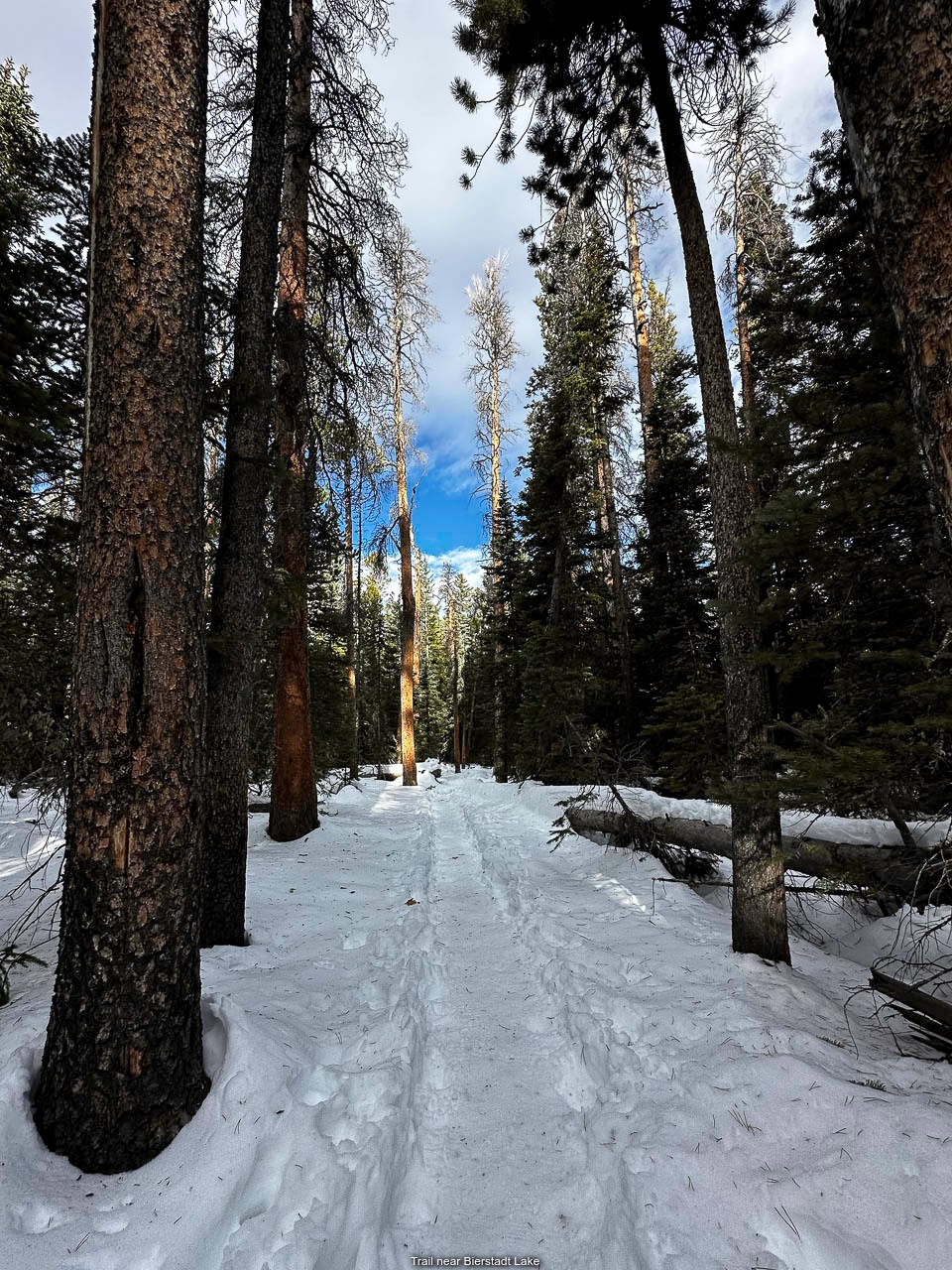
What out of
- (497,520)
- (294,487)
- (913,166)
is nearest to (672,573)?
(497,520)

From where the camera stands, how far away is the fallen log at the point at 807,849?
3.73 m

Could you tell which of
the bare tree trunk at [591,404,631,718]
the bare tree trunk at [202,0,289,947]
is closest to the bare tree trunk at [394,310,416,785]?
the bare tree trunk at [591,404,631,718]

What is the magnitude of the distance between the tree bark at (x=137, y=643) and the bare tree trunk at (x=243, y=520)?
1660mm

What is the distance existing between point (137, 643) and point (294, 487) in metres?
5.05

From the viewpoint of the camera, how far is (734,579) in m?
3.97

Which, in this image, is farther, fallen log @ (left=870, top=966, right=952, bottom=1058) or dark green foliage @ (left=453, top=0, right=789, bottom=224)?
dark green foliage @ (left=453, top=0, right=789, bottom=224)

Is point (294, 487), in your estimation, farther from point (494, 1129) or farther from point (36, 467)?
point (494, 1129)

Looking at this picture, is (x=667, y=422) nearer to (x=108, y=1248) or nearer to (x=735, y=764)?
(x=735, y=764)

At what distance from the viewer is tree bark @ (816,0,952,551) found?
4.80 feet

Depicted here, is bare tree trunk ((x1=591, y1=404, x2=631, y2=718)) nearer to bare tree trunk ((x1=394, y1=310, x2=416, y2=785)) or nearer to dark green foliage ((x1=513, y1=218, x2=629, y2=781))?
dark green foliage ((x1=513, y1=218, x2=629, y2=781))

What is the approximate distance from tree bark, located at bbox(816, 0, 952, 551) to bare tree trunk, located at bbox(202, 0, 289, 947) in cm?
389

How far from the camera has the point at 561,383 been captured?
551 inches

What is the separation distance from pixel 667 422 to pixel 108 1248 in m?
16.1

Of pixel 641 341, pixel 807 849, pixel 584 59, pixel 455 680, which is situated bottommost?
pixel 807 849
